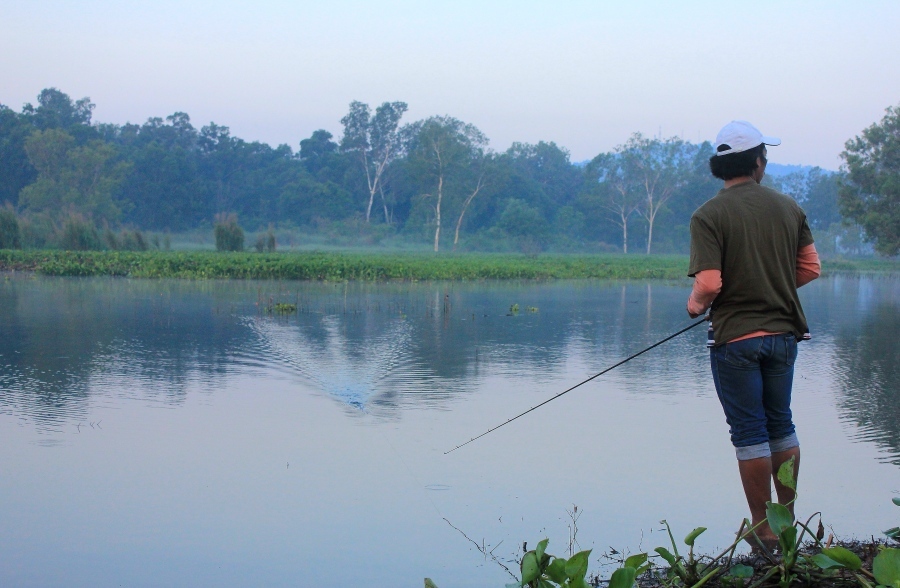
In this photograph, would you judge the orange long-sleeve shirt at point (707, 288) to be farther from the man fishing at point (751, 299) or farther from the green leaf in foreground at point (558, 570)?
the green leaf in foreground at point (558, 570)

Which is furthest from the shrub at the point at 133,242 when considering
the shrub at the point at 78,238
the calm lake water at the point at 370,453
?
the calm lake water at the point at 370,453

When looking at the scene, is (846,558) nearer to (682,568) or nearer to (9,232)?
(682,568)

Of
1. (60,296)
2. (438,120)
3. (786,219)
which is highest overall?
(438,120)

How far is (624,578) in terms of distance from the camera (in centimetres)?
310

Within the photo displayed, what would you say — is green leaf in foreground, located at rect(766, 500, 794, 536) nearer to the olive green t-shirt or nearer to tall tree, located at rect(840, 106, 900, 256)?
the olive green t-shirt

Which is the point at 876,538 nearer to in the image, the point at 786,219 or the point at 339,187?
the point at 786,219

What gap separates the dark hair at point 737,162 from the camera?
13.0 ft

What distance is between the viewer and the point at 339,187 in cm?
7581

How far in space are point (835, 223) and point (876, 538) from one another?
100m

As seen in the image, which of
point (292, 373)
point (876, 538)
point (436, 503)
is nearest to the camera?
point (876, 538)

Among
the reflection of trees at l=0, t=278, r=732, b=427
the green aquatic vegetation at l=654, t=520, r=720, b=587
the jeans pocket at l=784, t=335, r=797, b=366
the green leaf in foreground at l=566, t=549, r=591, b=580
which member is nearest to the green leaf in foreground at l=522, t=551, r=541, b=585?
the green leaf in foreground at l=566, t=549, r=591, b=580

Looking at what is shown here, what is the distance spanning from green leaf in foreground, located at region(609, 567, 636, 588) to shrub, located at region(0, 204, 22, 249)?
38073 mm

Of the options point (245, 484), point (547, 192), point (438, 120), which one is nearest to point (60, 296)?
point (245, 484)

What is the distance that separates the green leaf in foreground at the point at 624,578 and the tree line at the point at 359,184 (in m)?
61.1
